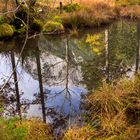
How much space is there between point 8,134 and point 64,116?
3.07m

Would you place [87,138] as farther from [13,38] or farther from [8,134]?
[13,38]

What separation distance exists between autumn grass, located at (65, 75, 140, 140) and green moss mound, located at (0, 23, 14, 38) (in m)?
8.85

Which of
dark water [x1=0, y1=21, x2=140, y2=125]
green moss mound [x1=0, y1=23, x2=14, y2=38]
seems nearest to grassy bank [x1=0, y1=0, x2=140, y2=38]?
green moss mound [x1=0, y1=23, x2=14, y2=38]

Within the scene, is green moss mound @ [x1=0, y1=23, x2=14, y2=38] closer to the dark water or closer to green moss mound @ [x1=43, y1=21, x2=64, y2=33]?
the dark water

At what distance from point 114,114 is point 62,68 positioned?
16.1 ft

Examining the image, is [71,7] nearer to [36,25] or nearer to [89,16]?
[89,16]

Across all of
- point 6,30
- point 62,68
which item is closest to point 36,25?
point 6,30

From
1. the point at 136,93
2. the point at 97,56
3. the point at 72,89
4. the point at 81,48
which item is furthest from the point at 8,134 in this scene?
the point at 81,48

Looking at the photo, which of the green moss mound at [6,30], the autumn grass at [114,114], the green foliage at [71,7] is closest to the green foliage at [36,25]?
the green moss mound at [6,30]

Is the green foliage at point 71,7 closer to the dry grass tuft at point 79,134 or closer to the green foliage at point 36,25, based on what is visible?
the green foliage at point 36,25

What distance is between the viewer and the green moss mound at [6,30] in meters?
15.3

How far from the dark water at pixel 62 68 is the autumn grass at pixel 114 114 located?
0.83 m

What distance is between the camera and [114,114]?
646 cm

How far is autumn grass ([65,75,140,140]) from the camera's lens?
582cm
